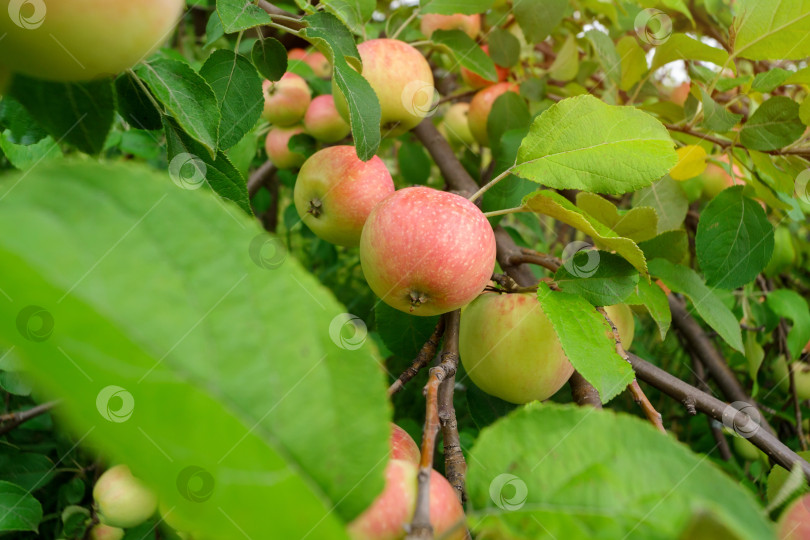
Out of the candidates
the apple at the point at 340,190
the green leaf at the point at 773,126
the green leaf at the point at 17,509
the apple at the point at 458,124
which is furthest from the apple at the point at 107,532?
the green leaf at the point at 773,126

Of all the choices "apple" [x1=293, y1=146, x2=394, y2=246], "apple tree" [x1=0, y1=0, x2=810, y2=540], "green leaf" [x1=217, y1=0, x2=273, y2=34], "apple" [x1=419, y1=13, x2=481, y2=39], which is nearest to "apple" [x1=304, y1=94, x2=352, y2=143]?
"apple tree" [x1=0, y1=0, x2=810, y2=540]

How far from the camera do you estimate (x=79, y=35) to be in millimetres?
372

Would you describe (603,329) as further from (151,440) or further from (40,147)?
(40,147)

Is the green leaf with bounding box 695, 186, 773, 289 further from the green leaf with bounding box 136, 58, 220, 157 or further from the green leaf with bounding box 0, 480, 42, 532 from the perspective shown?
the green leaf with bounding box 0, 480, 42, 532

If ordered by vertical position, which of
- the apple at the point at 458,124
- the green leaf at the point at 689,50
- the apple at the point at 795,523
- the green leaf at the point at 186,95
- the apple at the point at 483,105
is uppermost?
the green leaf at the point at 186,95

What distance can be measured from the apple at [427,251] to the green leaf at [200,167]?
160mm

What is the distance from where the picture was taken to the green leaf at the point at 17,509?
954 millimetres

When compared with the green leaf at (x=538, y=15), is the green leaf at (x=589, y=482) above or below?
above

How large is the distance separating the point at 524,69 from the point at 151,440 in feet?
4.75

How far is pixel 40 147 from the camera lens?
873 mm

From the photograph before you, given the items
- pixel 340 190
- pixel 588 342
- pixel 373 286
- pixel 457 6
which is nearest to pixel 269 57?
pixel 340 190

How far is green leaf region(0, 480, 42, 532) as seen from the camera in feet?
3.13

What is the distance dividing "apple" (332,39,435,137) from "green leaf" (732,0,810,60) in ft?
1.69

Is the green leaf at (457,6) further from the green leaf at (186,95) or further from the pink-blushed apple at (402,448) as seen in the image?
the pink-blushed apple at (402,448)
